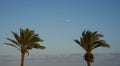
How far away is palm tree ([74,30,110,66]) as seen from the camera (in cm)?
5241

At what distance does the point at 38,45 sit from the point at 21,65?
4958 mm

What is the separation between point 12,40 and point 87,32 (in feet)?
45.1

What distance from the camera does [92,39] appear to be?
52.5 m

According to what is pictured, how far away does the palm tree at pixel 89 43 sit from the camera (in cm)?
5241

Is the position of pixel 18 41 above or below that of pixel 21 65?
above

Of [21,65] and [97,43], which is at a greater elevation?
[97,43]

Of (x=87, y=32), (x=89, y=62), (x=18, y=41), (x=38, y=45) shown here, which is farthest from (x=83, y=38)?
(x=18, y=41)

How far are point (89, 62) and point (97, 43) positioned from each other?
4.09 metres

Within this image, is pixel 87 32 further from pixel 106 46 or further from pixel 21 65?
pixel 21 65

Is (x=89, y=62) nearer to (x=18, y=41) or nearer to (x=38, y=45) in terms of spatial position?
(x=38, y=45)

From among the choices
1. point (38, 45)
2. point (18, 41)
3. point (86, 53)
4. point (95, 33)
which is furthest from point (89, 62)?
point (18, 41)

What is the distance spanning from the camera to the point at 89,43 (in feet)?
172

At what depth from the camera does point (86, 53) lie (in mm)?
54031

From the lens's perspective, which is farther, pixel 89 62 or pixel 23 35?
pixel 89 62
